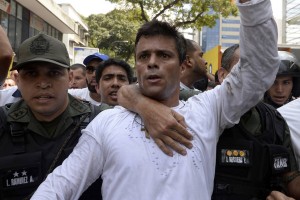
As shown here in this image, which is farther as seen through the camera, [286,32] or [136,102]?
[286,32]

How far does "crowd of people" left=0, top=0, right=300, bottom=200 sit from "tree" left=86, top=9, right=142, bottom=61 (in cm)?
3228

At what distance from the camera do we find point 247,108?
202cm

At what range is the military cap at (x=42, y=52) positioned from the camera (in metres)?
2.30

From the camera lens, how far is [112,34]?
38.0 metres

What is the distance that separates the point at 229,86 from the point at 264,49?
0.28m

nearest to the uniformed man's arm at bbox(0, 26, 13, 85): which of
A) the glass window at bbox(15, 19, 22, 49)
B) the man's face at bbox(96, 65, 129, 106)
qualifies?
the man's face at bbox(96, 65, 129, 106)

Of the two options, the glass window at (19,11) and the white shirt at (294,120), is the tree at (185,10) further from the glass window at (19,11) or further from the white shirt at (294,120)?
the white shirt at (294,120)

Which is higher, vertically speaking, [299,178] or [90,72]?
[90,72]

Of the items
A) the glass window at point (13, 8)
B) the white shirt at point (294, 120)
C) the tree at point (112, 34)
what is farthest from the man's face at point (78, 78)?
the tree at point (112, 34)

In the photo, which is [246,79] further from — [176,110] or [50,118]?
[50,118]

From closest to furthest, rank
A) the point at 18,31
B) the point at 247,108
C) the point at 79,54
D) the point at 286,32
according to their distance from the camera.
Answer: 1. the point at 247,108
2. the point at 79,54
3. the point at 286,32
4. the point at 18,31

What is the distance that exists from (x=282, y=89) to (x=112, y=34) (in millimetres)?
35421

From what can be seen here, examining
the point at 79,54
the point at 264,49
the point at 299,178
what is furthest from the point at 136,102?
the point at 79,54

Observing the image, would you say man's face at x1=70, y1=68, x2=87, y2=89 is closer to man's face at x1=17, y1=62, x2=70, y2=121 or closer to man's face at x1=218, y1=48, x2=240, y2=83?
man's face at x1=17, y1=62, x2=70, y2=121
